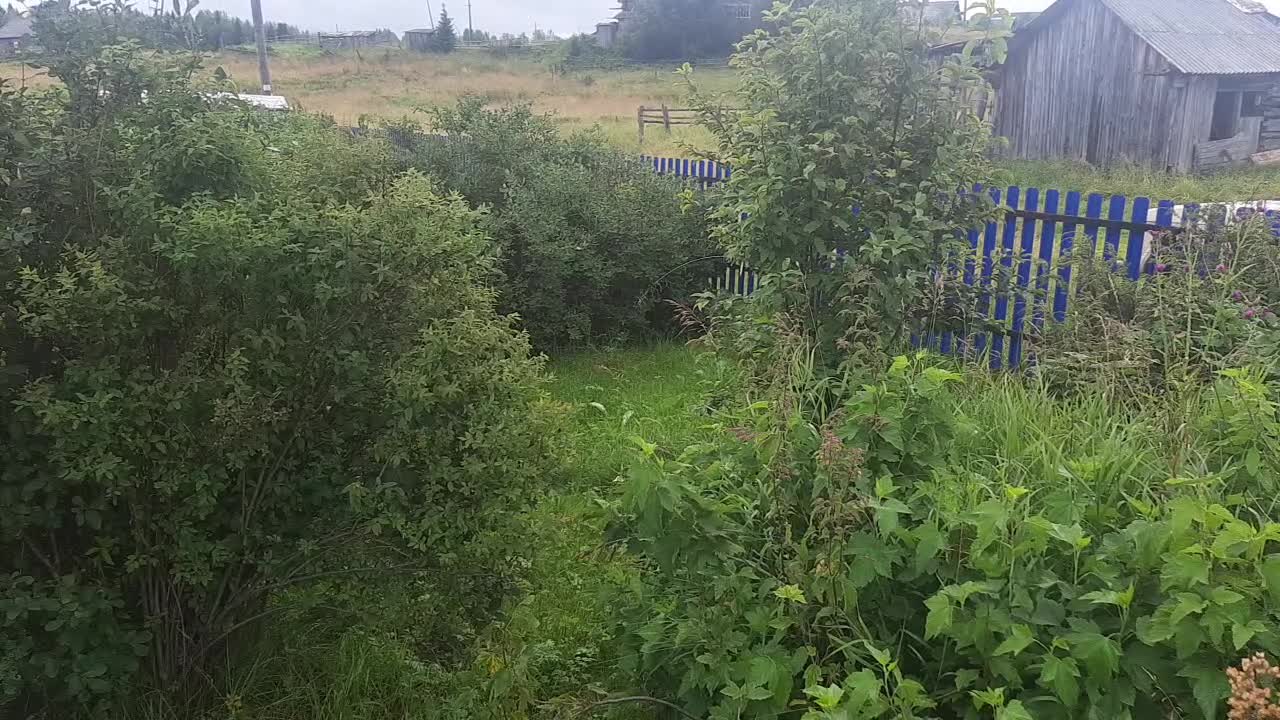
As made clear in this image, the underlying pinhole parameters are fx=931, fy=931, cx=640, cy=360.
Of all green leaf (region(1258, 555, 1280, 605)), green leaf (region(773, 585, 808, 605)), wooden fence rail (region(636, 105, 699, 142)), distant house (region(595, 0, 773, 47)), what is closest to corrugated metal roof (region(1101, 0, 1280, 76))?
wooden fence rail (region(636, 105, 699, 142))

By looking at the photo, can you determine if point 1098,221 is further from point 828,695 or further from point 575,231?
point 828,695

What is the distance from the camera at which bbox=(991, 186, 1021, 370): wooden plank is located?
568 centimetres

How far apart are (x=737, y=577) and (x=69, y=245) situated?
2121 mm

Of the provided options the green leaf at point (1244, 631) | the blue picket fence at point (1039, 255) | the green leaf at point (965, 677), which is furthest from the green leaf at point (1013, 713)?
the blue picket fence at point (1039, 255)

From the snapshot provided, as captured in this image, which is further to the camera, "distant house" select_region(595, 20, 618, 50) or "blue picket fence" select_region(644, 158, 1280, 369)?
"distant house" select_region(595, 20, 618, 50)

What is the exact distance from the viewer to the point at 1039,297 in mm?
5824

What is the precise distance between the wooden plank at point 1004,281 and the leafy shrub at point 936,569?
8.16ft

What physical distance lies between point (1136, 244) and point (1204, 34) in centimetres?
1730

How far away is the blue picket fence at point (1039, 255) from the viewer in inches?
220

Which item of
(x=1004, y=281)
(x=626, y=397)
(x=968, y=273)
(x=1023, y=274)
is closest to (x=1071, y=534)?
(x=1004, y=281)

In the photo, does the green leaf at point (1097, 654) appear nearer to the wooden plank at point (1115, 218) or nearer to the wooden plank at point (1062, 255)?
the wooden plank at point (1062, 255)

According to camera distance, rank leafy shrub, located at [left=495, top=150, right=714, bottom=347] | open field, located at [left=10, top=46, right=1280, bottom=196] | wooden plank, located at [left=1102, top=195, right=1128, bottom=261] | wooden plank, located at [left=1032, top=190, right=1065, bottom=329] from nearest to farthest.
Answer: wooden plank, located at [left=1102, top=195, right=1128, bottom=261] → wooden plank, located at [left=1032, top=190, right=1065, bottom=329] → leafy shrub, located at [left=495, top=150, right=714, bottom=347] → open field, located at [left=10, top=46, right=1280, bottom=196]

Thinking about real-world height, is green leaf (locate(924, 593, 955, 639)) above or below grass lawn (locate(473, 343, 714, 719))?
above

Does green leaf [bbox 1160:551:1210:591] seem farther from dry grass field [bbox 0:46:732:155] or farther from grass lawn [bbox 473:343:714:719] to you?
dry grass field [bbox 0:46:732:155]
